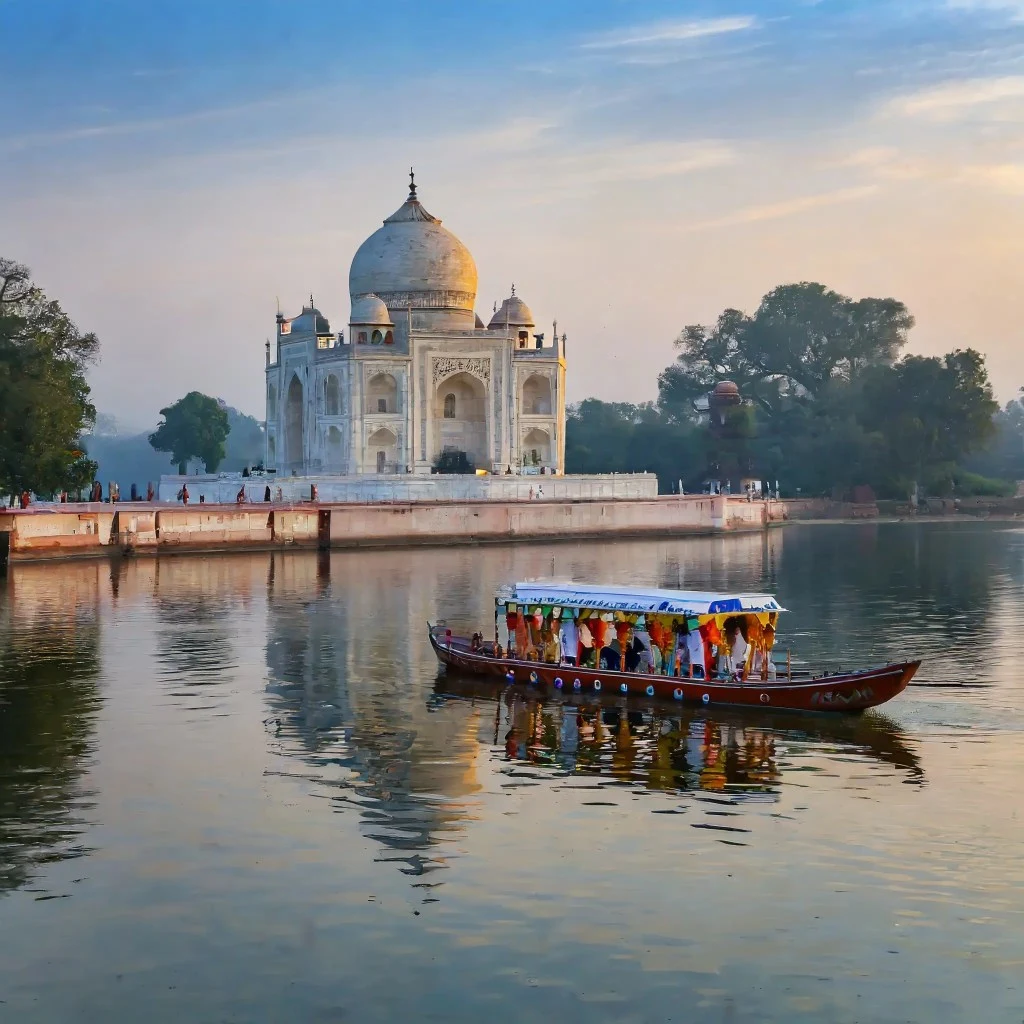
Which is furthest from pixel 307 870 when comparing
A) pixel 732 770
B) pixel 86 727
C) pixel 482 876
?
pixel 86 727

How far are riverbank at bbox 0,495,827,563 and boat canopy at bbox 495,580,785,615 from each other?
29.5 meters

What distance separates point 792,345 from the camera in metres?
124

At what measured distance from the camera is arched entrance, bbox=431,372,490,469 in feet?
282

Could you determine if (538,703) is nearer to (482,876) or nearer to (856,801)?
(856,801)

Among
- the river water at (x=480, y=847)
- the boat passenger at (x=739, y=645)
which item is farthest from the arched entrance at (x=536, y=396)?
the boat passenger at (x=739, y=645)

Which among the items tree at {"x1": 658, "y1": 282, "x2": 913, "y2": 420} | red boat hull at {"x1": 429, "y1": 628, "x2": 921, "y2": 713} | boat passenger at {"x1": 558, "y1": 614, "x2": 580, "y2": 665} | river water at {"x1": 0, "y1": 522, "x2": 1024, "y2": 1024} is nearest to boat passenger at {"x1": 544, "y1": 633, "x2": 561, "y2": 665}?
boat passenger at {"x1": 558, "y1": 614, "x2": 580, "y2": 665}

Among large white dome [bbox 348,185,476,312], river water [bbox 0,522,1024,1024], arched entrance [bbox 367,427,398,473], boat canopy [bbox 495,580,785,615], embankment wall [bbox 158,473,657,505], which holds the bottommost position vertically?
river water [bbox 0,522,1024,1024]

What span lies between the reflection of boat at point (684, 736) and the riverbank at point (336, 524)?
102ft

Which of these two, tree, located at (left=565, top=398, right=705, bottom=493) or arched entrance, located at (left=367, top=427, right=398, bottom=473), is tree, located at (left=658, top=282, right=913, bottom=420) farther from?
arched entrance, located at (left=367, top=427, right=398, bottom=473)

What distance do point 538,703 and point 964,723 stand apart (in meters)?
6.72

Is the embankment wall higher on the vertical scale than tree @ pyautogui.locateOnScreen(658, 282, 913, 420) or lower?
lower

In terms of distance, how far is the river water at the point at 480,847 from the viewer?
509 inches

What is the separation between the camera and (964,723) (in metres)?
24.4

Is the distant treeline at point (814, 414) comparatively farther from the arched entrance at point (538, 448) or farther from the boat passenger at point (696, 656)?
the boat passenger at point (696, 656)
